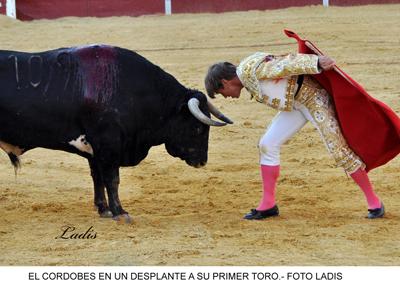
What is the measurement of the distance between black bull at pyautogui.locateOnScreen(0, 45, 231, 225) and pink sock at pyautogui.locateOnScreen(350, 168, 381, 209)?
2.87 ft

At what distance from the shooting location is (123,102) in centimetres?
619

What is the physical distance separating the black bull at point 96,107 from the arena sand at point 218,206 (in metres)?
0.43

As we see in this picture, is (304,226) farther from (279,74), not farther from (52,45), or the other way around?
(52,45)

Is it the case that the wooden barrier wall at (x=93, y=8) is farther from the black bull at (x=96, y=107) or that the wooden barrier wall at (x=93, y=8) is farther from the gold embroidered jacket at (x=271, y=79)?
the gold embroidered jacket at (x=271, y=79)

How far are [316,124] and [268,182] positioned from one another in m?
0.44

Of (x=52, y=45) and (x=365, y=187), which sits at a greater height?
(x=365, y=187)

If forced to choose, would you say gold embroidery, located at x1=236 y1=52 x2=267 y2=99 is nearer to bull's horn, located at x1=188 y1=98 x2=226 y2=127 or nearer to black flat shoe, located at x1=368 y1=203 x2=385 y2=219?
bull's horn, located at x1=188 y1=98 x2=226 y2=127

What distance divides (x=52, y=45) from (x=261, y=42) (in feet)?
8.92

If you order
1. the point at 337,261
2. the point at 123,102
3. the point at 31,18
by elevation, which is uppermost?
the point at 123,102

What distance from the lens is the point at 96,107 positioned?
6.14 metres

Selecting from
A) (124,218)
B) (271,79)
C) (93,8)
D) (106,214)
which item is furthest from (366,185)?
(93,8)

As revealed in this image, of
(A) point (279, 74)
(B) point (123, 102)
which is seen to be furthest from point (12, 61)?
(A) point (279, 74)

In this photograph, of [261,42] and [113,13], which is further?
[113,13]

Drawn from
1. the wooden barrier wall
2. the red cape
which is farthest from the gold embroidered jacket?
the wooden barrier wall
